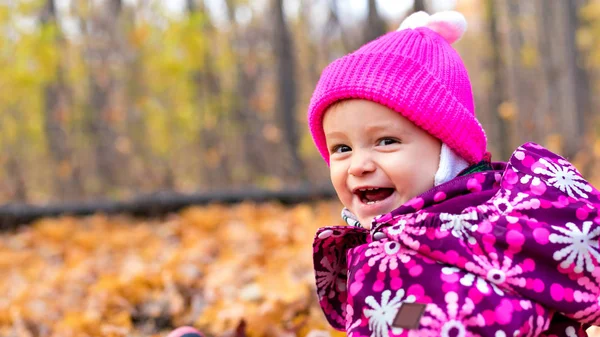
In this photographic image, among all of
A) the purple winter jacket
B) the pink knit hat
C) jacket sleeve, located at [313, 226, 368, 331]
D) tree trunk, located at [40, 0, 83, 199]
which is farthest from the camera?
tree trunk, located at [40, 0, 83, 199]

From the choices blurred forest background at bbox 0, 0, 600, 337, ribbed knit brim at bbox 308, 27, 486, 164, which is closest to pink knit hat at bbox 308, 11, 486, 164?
ribbed knit brim at bbox 308, 27, 486, 164

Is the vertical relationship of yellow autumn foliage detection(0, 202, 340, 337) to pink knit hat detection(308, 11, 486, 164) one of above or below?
below

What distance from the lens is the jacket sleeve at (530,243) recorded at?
1302mm

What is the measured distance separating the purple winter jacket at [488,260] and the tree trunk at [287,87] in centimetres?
812

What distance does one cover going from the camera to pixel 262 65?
15.5 m

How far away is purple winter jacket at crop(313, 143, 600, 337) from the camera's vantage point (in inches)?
50.5

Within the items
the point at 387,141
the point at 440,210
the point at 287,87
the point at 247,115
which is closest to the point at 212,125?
the point at 247,115

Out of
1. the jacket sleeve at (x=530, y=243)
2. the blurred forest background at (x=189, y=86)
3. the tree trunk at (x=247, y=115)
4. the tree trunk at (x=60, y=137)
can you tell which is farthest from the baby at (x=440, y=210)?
the tree trunk at (x=247, y=115)

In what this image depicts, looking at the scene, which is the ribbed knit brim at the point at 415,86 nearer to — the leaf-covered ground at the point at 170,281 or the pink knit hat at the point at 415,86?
the pink knit hat at the point at 415,86

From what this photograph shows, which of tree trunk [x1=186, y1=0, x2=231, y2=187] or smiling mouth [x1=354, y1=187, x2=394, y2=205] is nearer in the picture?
smiling mouth [x1=354, y1=187, x2=394, y2=205]

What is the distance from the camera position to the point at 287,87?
33.5 feet

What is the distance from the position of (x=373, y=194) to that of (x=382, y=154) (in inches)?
5.0

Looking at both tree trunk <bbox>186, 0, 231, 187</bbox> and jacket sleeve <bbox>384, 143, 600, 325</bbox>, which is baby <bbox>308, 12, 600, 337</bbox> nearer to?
jacket sleeve <bbox>384, 143, 600, 325</bbox>

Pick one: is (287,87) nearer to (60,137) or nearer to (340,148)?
(60,137)
